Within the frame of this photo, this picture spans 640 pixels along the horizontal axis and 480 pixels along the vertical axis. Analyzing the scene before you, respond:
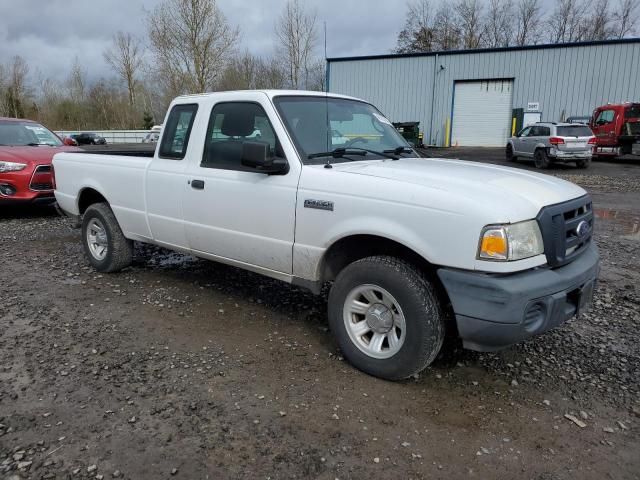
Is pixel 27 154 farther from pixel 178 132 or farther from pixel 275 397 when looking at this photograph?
pixel 275 397

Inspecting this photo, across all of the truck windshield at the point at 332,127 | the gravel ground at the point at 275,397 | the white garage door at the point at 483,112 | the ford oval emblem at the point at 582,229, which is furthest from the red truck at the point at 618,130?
the ford oval emblem at the point at 582,229

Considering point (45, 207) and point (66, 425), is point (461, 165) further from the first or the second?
point (45, 207)

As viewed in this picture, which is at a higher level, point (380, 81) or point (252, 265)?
point (380, 81)

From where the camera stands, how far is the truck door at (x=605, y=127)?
20359 millimetres

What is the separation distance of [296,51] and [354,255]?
33.0 m

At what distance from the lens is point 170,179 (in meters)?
4.68

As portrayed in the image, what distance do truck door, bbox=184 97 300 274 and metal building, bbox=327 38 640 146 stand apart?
28641 millimetres

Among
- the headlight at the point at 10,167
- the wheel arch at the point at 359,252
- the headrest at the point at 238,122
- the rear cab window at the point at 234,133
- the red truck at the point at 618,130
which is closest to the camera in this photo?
the wheel arch at the point at 359,252

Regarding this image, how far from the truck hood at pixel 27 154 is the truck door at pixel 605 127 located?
1984 cm

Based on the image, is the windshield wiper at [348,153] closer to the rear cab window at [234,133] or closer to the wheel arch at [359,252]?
the rear cab window at [234,133]

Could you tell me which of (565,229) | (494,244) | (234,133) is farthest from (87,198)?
(565,229)

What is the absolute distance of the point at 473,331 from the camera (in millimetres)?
2990

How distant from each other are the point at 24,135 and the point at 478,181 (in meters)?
9.80

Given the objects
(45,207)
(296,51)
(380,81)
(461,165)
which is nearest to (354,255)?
(461,165)
